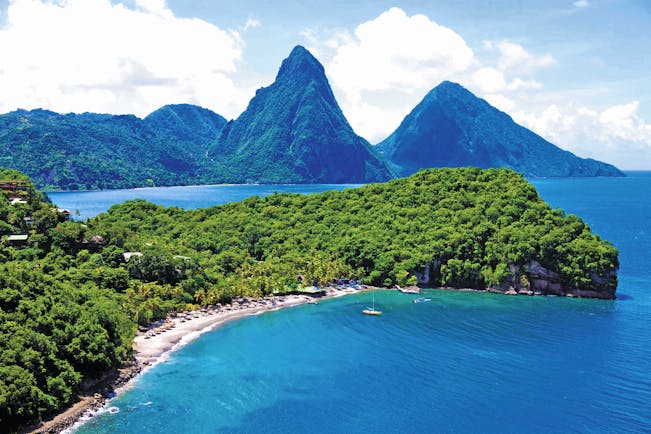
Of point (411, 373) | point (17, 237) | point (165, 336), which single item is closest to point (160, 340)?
point (165, 336)

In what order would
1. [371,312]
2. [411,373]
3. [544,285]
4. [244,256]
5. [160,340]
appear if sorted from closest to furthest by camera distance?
1. [411,373]
2. [160,340]
3. [371,312]
4. [544,285]
5. [244,256]

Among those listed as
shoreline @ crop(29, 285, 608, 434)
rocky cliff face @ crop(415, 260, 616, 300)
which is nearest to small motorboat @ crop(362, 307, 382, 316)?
shoreline @ crop(29, 285, 608, 434)

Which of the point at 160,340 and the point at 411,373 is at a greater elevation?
the point at 411,373

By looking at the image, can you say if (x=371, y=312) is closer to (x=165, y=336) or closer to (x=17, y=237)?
(x=165, y=336)

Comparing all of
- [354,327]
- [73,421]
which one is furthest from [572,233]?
[73,421]

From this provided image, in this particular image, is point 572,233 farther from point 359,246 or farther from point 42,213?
point 42,213

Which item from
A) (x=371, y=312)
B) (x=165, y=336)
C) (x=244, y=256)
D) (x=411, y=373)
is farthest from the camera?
(x=244, y=256)
